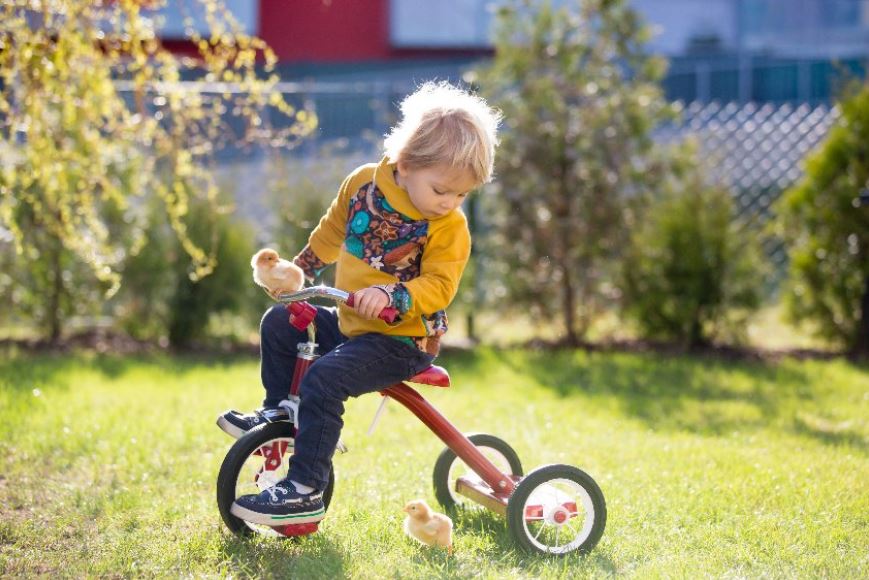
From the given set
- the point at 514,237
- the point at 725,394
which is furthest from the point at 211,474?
the point at 514,237

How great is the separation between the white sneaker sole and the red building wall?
49.5 feet

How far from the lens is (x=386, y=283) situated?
3.24 metres

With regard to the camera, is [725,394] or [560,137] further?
[560,137]

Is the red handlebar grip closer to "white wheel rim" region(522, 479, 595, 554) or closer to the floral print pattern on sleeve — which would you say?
the floral print pattern on sleeve

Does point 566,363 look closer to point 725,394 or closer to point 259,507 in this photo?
point 725,394

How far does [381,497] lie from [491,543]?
57cm

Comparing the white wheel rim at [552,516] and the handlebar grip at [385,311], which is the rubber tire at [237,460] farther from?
the white wheel rim at [552,516]

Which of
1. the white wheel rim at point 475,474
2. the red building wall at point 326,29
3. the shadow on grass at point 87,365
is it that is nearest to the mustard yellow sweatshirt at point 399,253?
the white wheel rim at point 475,474

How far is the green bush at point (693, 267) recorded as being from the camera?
7148mm

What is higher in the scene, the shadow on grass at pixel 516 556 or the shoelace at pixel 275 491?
the shoelace at pixel 275 491

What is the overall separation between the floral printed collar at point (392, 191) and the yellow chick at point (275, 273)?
35 centimetres

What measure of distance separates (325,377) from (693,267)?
4.49 metres

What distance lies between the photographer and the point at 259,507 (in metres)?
3.07

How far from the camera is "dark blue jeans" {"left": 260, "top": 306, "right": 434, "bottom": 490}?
311cm
